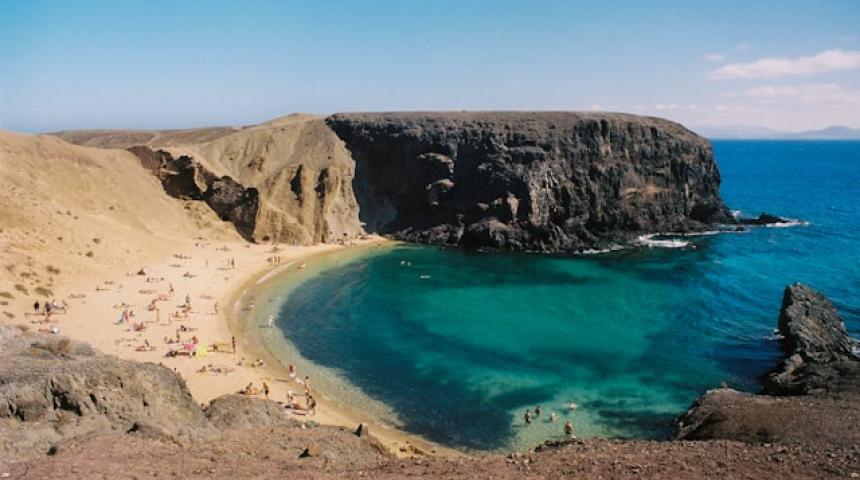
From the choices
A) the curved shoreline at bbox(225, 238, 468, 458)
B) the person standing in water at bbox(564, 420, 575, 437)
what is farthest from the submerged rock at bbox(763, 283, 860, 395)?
the curved shoreline at bbox(225, 238, 468, 458)

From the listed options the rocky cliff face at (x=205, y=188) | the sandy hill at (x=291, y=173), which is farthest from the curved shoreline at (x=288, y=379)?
the rocky cliff face at (x=205, y=188)

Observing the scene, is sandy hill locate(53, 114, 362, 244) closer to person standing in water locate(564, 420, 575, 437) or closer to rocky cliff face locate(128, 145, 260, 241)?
rocky cliff face locate(128, 145, 260, 241)

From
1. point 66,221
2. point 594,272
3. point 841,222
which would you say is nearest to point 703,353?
point 594,272

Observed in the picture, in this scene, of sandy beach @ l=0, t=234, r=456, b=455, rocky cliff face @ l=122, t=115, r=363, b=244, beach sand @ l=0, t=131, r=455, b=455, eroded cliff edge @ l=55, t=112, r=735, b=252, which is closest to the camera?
sandy beach @ l=0, t=234, r=456, b=455

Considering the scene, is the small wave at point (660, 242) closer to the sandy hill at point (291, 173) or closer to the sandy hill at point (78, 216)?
the sandy hill at point (291, 173)

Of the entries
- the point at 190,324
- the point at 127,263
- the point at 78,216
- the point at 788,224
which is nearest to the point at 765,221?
the point at 788,224
